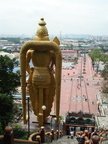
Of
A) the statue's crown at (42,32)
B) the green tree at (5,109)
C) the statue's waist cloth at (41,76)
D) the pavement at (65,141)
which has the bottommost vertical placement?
the pavement at (65,141)

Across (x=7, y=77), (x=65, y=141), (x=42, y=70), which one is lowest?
(x=65, y=141)

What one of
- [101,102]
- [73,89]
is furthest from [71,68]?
[101,102]

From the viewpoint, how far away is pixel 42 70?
1290 centimetres

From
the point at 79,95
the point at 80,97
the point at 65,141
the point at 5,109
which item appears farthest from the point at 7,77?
the point at 79,95

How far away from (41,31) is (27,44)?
0.64 metres

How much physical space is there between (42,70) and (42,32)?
124 cm

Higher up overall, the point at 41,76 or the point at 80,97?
the point at 41,76

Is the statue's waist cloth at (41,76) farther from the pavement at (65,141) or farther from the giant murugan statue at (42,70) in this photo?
the pavement at (65,141)

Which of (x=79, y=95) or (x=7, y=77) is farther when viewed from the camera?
(x=79, y=95)

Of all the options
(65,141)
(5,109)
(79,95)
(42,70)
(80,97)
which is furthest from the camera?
(79,95)

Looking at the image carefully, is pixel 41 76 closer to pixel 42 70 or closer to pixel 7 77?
pixel 42 70

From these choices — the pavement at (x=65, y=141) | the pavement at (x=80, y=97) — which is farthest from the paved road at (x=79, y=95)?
the pavement at (x=65, y=141)

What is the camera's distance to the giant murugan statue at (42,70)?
12586 millimetres

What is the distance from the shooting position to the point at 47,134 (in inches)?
503
